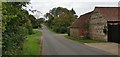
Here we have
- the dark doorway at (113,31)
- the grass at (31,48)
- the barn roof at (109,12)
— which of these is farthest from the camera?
the barn roof at (109,12)

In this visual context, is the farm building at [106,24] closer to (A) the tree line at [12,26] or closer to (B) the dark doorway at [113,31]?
(B) the dark doorway at [113,31]

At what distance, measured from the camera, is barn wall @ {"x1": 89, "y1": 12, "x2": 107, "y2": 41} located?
1510 inches

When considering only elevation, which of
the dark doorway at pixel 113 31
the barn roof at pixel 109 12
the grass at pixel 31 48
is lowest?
the grass at pixel 31 48

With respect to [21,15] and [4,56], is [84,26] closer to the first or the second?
[21,15]

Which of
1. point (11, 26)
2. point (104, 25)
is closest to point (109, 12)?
point (104, 25)

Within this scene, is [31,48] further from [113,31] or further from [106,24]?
[106,24]

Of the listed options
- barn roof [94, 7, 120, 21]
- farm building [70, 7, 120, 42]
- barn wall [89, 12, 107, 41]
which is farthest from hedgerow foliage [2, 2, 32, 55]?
barn wall [89, 12, 107, 41]

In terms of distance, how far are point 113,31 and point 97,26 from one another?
6.30 metres

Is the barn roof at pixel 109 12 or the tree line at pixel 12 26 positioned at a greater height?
the barn roof at pixel 109 12

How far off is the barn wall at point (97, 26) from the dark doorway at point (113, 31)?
A: 3.16 feet

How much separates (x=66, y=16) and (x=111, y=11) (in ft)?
169

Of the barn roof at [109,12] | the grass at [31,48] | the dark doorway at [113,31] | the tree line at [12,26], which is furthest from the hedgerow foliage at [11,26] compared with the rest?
the barn roof at [109,12]

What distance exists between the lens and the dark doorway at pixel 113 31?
34444 millimetres

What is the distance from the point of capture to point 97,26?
42.0 m
